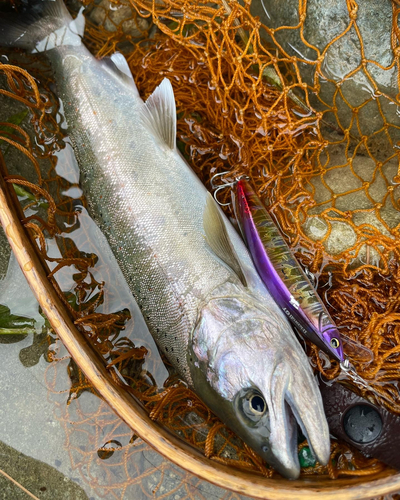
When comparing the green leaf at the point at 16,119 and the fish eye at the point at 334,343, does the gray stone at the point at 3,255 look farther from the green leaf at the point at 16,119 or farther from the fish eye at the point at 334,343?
the fish eye at the point at 334,343

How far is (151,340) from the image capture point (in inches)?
111

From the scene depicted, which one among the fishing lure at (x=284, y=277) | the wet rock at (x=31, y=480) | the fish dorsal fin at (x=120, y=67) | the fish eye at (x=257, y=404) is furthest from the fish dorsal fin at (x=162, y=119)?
the wet rock at (x=31, y=480)

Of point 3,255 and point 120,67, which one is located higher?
point 120,67

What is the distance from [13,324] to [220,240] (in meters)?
1.57

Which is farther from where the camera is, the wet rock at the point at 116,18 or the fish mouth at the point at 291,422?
the wet rock at the point at 116,18

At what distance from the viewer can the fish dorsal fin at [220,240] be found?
2.40 metres

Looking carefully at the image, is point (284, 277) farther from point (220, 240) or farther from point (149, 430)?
point (149, 430)

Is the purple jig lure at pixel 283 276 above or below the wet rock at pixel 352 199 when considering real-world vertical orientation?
below

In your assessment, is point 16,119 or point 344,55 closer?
point 344,55

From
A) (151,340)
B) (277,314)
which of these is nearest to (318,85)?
(277,314)

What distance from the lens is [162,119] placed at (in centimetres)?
278

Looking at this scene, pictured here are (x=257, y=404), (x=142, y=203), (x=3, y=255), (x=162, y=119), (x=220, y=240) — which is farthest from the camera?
(x=3, y=255)

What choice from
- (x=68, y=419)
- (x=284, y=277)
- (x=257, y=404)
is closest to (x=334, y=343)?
(x=284, y=277)

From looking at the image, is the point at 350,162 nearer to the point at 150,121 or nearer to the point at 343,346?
the point at 343,346
